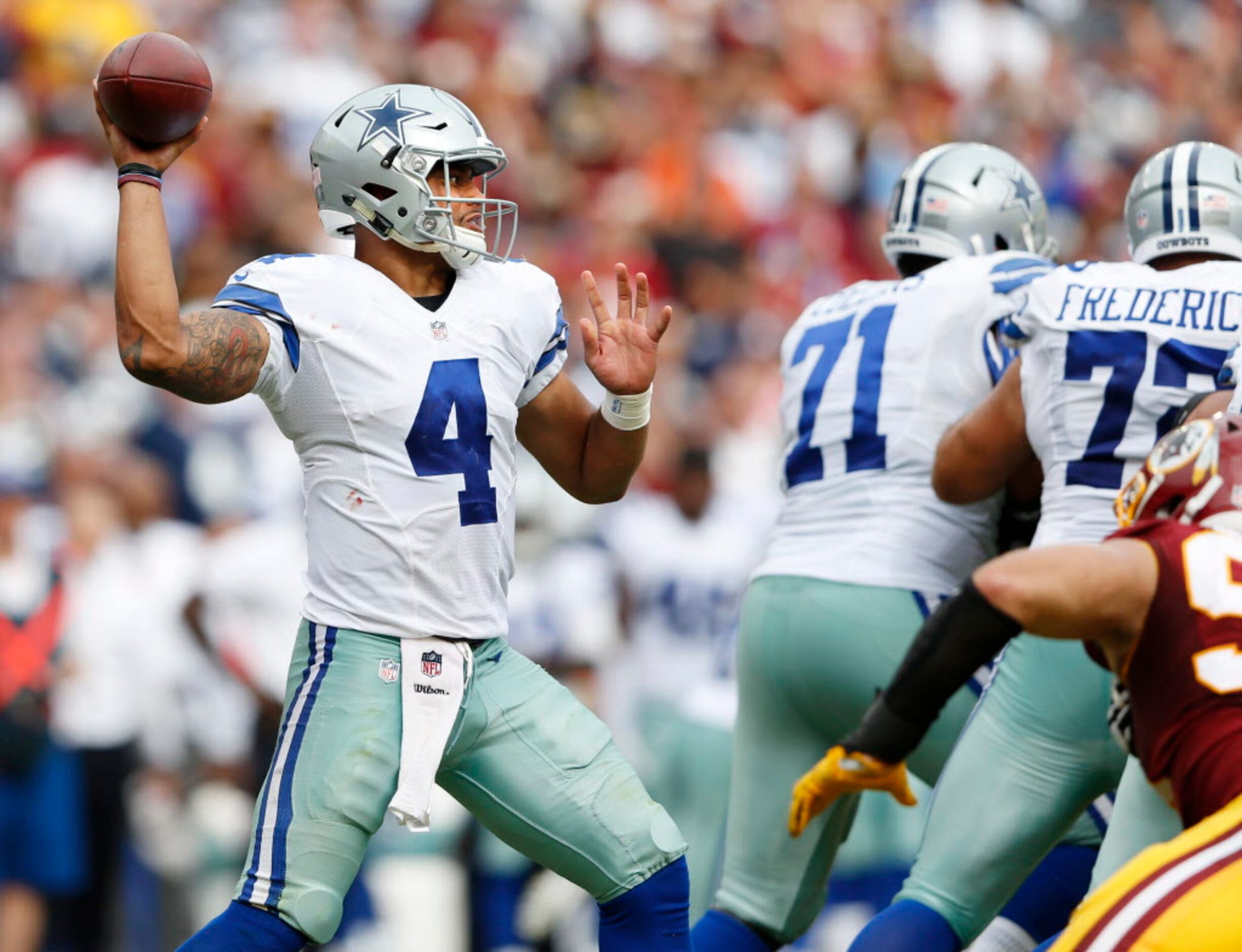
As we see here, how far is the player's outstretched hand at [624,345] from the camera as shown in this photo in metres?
4.23

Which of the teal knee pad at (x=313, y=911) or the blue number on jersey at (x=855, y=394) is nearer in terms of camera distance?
the teal knee pad at (x=313, y=911)

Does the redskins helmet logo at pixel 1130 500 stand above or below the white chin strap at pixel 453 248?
below

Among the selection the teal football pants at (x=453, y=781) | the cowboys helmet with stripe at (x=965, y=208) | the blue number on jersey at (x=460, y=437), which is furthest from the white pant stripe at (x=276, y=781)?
the cowboys helmet with stripe at (x=965, y=208)

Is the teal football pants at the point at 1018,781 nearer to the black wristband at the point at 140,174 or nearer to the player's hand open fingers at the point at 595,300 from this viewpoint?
the player's hand open fingers at the point at 595,300

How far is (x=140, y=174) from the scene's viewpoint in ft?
12.0

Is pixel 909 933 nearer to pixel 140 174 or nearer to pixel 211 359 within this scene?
pixel 211 359

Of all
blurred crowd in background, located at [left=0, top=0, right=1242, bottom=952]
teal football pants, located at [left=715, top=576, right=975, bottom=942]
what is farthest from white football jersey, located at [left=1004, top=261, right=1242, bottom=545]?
blurred crowd in background, located at [left=0, top=0, right=1242, bottom=952]

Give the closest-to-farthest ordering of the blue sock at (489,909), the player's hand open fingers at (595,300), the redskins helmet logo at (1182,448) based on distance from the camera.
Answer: the redskins helmet logo at (1182,448) < the player's hand open fingers at (595,300) < the blue sock at (489,909)

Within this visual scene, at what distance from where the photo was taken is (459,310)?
4.07 meters

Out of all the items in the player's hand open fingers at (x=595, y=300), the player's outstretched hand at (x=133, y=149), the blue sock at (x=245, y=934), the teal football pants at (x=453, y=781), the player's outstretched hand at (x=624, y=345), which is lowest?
the blue sock at (x=245, y=934)

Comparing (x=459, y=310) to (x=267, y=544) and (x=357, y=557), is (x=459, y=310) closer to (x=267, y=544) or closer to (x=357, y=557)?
(x=357, y=557)

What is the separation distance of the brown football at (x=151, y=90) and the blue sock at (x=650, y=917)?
5.82 ft

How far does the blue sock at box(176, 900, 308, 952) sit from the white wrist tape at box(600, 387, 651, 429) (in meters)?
1.33

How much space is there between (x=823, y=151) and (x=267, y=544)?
6021 mm
